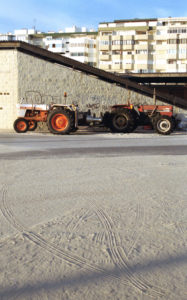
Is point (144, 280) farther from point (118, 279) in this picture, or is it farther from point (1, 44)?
point (1, 44)

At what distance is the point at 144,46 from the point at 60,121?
7825 centimetres

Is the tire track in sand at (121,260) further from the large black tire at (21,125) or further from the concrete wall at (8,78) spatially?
the concrete wall at (8,78)

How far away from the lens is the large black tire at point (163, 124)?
57.2ft

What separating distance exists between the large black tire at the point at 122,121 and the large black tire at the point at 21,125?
4.54 meters

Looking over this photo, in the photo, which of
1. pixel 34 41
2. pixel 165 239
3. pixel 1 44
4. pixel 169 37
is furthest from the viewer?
pixel 34 41

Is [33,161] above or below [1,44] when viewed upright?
below

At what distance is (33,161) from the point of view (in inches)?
340

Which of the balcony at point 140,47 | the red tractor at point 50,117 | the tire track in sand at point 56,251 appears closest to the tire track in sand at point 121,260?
the tire track in sand at point 56,251

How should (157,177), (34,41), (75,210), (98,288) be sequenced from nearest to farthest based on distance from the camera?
(98,288), (75,210), (157,177), (34,41)

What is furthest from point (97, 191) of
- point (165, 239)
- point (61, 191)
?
point (165, 239)

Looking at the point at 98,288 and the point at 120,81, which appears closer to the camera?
the point at 98,288

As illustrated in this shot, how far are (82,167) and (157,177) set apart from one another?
6.24 ft

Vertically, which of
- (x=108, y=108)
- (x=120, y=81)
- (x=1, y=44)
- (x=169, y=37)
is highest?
(x=169, y=37)

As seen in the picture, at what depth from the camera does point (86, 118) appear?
17.8m
